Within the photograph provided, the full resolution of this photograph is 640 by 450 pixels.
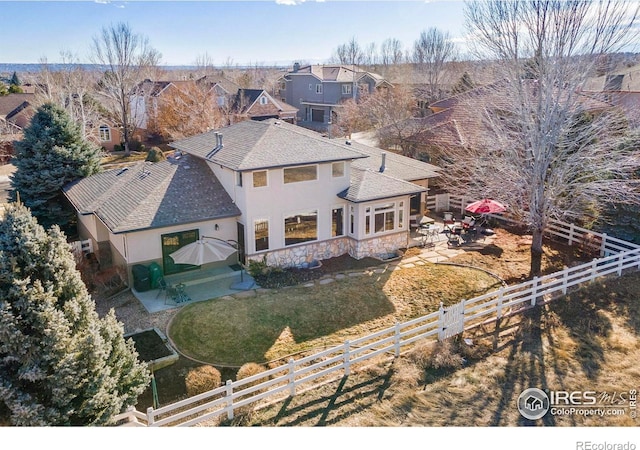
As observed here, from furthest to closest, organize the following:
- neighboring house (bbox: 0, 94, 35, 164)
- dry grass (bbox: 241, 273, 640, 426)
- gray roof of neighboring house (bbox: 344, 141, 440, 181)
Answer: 1. neighboring house (bbox: 0, 94, 35, 164)
2. gray roof of neighboring house (bbox: 344, 141, 440, 181)
3. dry grass (bbox: 241, 273, 640, 426)

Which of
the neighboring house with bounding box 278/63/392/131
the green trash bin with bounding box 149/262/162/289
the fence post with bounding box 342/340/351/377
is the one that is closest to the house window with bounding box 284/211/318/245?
the green trash bin with bounding box 149/262/162/289

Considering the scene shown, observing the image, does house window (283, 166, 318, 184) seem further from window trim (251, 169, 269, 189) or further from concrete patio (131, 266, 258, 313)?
concrete patio (131, 266, 258, 313)

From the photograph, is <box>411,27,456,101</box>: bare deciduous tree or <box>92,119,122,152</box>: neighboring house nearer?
<box>92,119,122,152</box>: neighboring house

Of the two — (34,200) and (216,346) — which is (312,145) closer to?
(216,346)

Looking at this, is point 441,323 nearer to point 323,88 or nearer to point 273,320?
point 273,320

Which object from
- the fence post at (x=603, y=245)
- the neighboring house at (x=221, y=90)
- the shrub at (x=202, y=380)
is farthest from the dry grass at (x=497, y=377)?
the neighboring house at (x=221, y=90)
